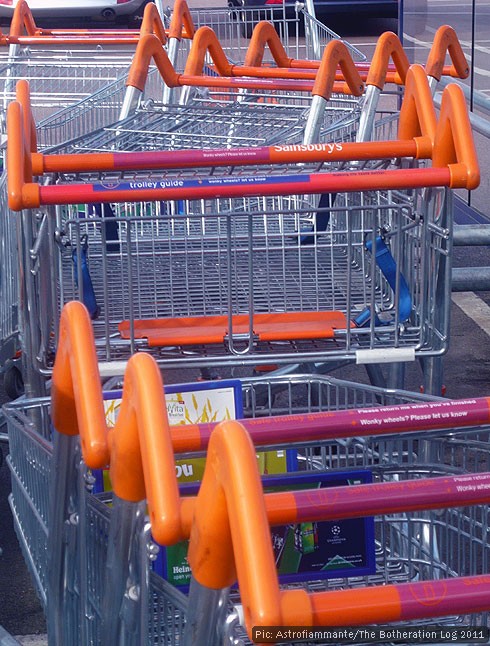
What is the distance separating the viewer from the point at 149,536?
1.95 m

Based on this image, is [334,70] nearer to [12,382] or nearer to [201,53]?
[201,53]

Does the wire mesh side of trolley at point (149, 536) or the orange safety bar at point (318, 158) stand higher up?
the orange safety bar at point (318, 158)

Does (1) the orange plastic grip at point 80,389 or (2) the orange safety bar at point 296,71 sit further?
(2) the orange safety bar at point 296,71

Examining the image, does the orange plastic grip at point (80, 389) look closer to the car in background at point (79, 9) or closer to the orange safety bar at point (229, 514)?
the orange safety bar at point (229, 514)

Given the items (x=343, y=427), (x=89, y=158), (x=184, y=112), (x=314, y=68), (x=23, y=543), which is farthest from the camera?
(x=314, y=68)

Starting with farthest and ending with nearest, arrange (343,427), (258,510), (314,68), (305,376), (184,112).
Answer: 1. (314,68)
2. (184,112)
3. (305,376)
4. (343,427)
5. (258,510)

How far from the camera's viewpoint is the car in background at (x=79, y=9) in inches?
619

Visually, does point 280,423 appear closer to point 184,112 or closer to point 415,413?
point 415,413

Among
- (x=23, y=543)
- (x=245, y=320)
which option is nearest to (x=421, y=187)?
(x=245, y=320)

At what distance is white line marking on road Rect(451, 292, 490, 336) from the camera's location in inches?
256

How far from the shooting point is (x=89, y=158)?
3.09 m

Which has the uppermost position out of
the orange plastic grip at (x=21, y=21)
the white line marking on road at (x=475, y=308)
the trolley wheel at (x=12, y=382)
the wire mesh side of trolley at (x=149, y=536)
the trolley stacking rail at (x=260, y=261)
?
the orange plastic grip at (x=21, y=21)

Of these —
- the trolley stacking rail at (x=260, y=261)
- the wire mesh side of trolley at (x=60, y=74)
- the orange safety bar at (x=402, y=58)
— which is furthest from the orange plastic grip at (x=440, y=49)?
the wire mesh side of trolley at (x=60, y=74)

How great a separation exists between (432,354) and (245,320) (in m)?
0.56
